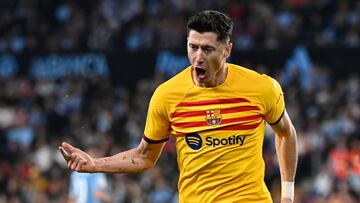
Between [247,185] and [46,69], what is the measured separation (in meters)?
14.8

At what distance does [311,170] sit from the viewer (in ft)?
50.5

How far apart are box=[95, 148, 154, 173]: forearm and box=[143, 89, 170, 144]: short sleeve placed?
13 cm

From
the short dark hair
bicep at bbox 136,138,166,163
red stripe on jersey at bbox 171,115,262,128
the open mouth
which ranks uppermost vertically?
the short dark hair

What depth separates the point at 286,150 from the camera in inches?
233

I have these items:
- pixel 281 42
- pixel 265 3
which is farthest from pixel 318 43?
pixel 265 3

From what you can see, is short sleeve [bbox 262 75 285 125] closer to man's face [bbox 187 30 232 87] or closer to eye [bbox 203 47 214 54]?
man's face [bbox 187 30 232 87]

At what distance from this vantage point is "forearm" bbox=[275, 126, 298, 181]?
5898 mm

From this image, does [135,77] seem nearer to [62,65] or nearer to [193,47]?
[62,65]

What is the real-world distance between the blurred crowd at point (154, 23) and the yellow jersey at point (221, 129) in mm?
12447

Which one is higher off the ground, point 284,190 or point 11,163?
point 284,190

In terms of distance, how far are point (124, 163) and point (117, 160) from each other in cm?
5

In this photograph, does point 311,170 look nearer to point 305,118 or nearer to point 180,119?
point 305,118

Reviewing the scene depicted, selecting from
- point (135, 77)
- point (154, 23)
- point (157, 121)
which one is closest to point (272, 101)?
point (157, 121)

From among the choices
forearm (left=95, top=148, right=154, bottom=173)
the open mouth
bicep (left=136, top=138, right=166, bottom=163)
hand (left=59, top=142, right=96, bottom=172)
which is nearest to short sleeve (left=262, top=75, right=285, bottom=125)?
the open mouth
